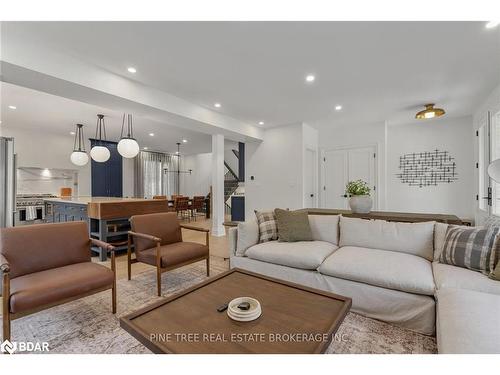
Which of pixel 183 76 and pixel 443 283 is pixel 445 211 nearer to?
pixel 443 283

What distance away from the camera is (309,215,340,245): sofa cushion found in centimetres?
284

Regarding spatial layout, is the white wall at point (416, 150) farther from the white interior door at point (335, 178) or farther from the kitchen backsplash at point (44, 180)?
the kitchen backsplash at point (44, 180)

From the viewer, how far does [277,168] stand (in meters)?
5.72

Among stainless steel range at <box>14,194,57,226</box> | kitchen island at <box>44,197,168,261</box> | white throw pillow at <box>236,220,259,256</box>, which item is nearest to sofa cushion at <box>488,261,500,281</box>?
white throw pillow at <box>236,220,259,256</box>

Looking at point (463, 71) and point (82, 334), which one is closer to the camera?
point (82, 334)

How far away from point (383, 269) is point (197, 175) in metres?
9.82

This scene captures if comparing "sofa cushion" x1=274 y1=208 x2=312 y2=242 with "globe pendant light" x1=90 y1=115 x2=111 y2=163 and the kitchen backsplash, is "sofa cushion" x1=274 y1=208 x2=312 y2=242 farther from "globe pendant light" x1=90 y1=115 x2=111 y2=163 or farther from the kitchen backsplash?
the kitchen backsplash

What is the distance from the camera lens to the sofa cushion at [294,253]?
7.59 ft

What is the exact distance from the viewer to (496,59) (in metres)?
2.66

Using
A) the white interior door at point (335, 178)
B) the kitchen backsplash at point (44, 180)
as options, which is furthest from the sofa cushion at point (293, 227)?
the kitchen backsplash at point (44, 180)

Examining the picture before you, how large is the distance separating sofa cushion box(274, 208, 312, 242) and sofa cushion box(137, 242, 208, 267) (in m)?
0.95
